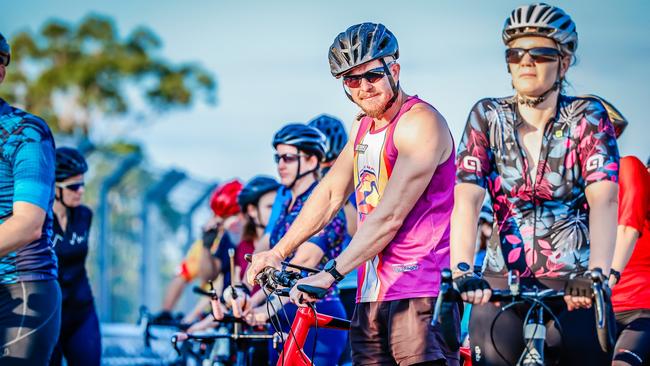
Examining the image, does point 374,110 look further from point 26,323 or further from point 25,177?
point 26,323

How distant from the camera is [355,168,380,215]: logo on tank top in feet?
18.2

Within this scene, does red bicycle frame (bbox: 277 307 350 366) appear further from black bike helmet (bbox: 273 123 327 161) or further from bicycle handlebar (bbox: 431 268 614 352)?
black bike helmet (bbox: 273 123 327 161)

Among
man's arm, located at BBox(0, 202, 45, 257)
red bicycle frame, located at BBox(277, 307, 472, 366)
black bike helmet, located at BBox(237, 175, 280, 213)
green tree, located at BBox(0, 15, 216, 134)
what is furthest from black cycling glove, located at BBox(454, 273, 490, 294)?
green tree, located at BBox(0, 15, 216, 134)

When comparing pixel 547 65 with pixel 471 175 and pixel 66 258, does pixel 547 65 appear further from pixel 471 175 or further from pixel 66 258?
pixel 66 258

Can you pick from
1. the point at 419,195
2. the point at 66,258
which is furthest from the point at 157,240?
the point at 419,195

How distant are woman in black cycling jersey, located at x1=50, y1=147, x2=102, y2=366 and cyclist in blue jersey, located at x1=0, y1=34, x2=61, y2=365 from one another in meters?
3.02

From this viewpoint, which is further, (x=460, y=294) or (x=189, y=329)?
(x=189, y=329)

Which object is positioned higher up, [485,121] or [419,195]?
[485,121]

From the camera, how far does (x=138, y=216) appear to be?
47.6 ft

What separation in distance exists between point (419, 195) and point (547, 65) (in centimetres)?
84

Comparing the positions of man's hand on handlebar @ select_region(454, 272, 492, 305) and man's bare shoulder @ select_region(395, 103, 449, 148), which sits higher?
man's bare shoulder @ select_region(395, 103, 449, 148)

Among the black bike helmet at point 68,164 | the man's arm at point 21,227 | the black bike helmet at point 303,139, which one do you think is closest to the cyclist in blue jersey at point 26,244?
the man's arm at point 21,227

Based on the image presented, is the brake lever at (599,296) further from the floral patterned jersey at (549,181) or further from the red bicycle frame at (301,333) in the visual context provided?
the red bicycle frame at (301,333)

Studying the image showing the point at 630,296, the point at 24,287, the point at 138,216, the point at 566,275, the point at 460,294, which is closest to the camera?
the point at 460,294
